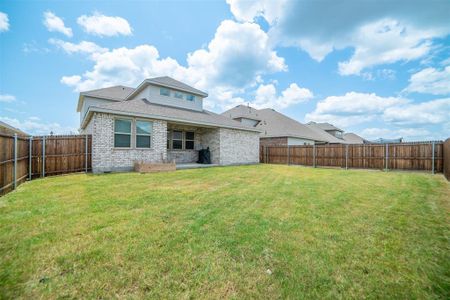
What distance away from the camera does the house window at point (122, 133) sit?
9883 mm

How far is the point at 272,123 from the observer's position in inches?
938

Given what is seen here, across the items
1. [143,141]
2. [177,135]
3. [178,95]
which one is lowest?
[143,141]

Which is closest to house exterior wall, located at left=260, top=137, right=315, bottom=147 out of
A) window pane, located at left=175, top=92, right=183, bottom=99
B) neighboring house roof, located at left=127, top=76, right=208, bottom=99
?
neighboring house roof, located at left=127, top=76, right=208, bottom=99

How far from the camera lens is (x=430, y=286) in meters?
1.98

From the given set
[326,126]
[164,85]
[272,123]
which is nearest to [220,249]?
[164,85]

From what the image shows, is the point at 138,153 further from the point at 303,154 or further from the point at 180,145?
the point at 303,154

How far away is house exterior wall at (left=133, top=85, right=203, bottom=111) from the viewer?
14.0 meters

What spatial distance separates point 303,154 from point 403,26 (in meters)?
10.4

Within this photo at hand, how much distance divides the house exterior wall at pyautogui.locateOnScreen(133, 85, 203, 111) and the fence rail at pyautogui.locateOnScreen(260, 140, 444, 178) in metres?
8.83

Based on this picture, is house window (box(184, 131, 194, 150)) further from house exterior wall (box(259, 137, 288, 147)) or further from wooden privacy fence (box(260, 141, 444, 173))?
house exterior wall (box(259, 137, 288, 147))

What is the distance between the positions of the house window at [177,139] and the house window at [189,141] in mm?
439

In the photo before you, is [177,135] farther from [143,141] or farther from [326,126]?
[326,126]

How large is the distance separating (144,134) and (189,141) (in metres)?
4.85

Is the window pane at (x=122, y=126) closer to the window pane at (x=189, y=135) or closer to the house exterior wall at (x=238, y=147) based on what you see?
the window pane at (x=189, y=135)
